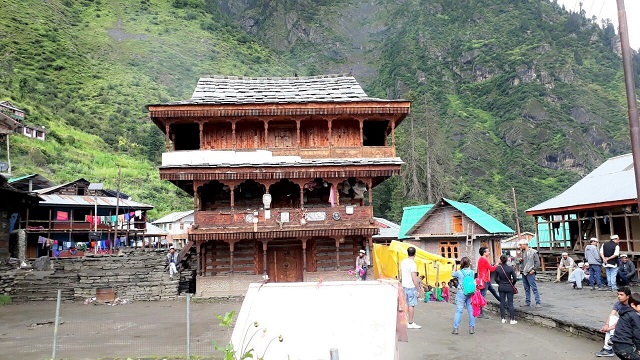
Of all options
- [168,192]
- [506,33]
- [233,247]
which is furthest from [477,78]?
[233,247]

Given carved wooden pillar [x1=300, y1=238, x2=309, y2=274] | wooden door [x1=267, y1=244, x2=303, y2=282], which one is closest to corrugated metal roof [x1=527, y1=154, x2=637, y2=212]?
carved wooden pillar [x1=300, y1=238, x2=309, y2=274]

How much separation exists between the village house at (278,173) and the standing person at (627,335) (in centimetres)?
1550

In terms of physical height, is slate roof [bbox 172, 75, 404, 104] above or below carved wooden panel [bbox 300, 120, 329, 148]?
above

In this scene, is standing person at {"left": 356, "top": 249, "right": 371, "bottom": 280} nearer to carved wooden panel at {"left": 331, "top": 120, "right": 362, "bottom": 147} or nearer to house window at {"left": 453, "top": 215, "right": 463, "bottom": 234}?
carved wooden panel at {"left": 331, "top": 120, "right": 362, "bottom": 147}

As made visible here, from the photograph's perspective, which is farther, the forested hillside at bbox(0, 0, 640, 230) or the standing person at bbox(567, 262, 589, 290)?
the forested hillside at bbox(0, 0, 640, 230)

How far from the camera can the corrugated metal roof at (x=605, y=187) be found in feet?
77.3

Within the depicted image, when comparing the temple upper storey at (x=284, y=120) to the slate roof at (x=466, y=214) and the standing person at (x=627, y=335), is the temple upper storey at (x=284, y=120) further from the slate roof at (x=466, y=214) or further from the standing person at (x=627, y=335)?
the standing person at (x=627, y=335)

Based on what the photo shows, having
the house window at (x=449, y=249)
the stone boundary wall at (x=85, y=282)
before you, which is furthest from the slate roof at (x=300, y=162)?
the house window at (x=449, y=249)

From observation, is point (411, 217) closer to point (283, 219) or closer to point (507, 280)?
point (283, 219)

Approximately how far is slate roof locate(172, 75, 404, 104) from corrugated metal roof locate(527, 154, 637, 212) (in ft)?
39.0

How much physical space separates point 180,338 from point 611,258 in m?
15.2

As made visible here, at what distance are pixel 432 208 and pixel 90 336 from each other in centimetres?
2806

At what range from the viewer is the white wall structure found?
5.83m

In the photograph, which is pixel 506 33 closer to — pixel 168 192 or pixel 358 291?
pixel 168 192
